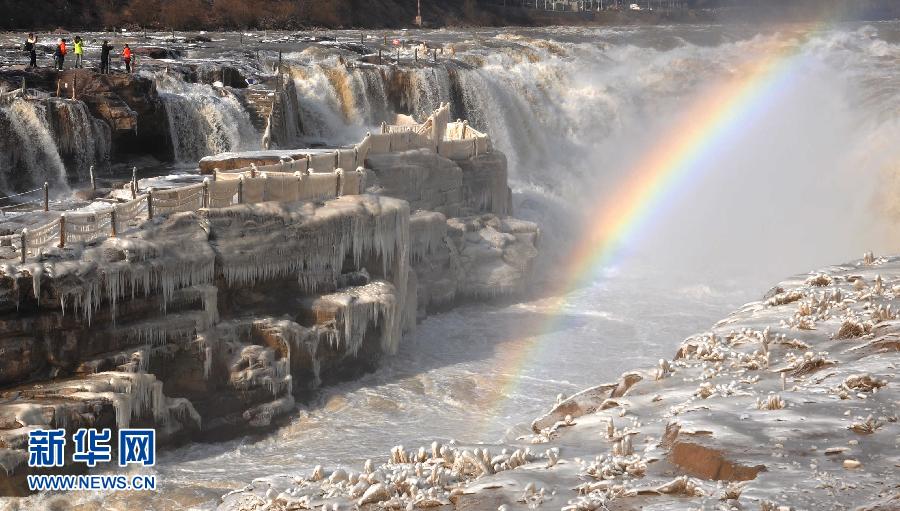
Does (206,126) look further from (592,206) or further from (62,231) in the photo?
(62,231)

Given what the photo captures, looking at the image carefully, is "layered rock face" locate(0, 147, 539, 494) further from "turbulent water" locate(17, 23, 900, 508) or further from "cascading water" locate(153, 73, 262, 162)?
"cascading water" locate(153, 73, 262, 162)

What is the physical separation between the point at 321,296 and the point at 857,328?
12.3 m

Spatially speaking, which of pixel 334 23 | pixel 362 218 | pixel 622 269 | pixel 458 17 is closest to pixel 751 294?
pixel 622 269

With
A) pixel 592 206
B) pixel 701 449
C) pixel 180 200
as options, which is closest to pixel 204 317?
pixel 180 200

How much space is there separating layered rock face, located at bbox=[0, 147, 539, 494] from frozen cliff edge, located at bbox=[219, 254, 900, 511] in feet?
26.9

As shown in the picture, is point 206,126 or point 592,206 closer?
point 206,126

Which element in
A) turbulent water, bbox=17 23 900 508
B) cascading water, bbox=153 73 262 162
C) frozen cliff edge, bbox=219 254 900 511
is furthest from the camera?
cascading water, bbox=153 73 262 162

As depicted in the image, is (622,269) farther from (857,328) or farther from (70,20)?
(70,20)

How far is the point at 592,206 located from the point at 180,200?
24.1 meters

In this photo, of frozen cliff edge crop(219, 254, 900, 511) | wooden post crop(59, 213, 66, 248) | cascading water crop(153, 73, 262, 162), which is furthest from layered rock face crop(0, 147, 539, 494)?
cascading water crop(153, 73, 262, 162)

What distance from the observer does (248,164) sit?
27.3 m

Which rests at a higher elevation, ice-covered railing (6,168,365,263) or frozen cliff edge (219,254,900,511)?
ice-covered railing (6,168,365,263)

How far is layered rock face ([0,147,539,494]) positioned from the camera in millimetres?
18469

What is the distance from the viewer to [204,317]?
21.0m
